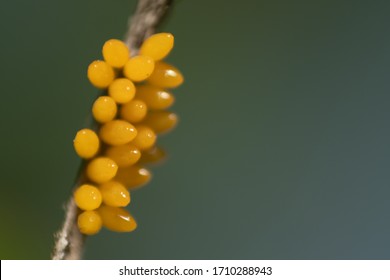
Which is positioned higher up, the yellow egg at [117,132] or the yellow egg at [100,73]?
the yellow egg at [100,73]

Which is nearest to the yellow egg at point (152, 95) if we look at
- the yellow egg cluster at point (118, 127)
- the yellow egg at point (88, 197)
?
the yellow egg cluster at point (118, 127)

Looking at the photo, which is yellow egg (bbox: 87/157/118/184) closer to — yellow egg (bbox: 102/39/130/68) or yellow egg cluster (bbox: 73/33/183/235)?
yellow egg cluster (bbox: 73/33/183/235)

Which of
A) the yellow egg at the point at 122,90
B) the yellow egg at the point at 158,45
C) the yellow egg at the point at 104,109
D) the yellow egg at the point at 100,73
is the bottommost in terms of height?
the yellow egg at the point at 104,109

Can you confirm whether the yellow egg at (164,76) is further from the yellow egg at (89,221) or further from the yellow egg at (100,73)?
the yellow egg at (89,221)

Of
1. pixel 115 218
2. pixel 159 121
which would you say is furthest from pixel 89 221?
pixel 159 121

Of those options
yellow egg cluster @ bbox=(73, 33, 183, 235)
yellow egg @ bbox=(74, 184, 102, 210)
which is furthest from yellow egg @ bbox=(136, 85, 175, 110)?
yellow egg @ bbox=(74, 184, 102, 210)

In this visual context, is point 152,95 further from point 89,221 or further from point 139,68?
point 89,221

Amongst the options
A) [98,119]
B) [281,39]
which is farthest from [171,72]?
[281,39]
